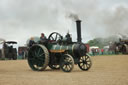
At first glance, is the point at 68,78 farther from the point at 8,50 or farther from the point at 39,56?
the point at 8,50

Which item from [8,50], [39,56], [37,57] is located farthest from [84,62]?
[8,50]

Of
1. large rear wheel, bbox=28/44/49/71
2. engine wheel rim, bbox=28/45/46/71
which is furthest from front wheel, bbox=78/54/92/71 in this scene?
engine wheel rim, bbox=28/45/46/71

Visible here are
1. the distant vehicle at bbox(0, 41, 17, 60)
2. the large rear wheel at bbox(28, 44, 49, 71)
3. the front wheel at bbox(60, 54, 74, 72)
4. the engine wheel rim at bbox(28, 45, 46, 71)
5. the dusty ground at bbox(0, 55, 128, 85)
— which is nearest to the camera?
the dusty ground at bbox(0, 55, 128, 85)

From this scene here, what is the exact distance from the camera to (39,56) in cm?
1142

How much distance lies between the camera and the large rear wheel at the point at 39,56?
35.9 ft

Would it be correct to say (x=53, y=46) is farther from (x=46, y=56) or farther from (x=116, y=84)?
(x=116, y=84)

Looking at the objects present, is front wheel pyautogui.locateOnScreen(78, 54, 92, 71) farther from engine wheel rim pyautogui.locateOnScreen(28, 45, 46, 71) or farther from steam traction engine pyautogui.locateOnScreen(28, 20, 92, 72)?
engine wheel rim pyautogui.locateOnScreen(28, 45, 46, 71)

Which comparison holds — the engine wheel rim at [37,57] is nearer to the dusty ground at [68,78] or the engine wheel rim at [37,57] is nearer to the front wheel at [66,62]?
the front wheel at [66,62]

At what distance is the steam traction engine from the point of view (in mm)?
10500

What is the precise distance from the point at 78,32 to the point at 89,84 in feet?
14.8

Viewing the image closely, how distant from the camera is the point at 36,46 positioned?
11.7m

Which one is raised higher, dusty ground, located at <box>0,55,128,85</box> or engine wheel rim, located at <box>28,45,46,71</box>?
engine wheel rim, located at <box>28,45,46,71</box>

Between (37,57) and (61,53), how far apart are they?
48.1 inches

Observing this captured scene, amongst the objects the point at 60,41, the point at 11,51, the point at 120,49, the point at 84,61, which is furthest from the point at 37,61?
the point at 120,49
